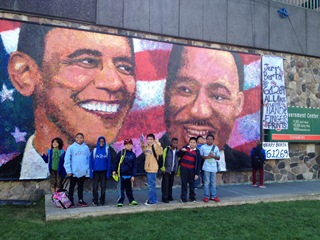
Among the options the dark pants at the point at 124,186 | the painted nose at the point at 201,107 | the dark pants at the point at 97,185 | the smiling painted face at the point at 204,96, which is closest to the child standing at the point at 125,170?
the dark pants at the point at 124,186

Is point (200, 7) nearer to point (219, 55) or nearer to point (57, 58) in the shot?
point (219, 55)

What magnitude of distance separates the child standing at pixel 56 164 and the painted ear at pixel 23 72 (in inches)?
66.4

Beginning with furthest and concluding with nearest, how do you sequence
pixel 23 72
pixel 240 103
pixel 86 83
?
pixel 240 103 < pixel 86 83 < pixel 23 72

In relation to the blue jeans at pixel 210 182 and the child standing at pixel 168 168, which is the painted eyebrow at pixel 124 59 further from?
the blue jeans at pixel 210 182

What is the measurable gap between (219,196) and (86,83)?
15.1 feet

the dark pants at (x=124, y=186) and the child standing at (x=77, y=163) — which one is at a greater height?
the child standing at (x=77, y=163)

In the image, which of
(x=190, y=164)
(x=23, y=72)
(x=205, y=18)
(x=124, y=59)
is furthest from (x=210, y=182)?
(x=205, y=18)

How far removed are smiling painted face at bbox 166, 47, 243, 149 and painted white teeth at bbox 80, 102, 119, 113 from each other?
Result: 1.65m

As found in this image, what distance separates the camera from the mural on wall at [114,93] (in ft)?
25.4

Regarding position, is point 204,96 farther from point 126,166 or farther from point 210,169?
point 126,166

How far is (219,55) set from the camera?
10516 mm

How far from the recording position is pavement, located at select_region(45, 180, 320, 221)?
6371 millimetres

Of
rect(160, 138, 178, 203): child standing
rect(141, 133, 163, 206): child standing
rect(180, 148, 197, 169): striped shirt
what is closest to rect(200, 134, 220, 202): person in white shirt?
rect(180, 148, 197, 169): striped shirt

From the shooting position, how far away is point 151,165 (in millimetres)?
7094
